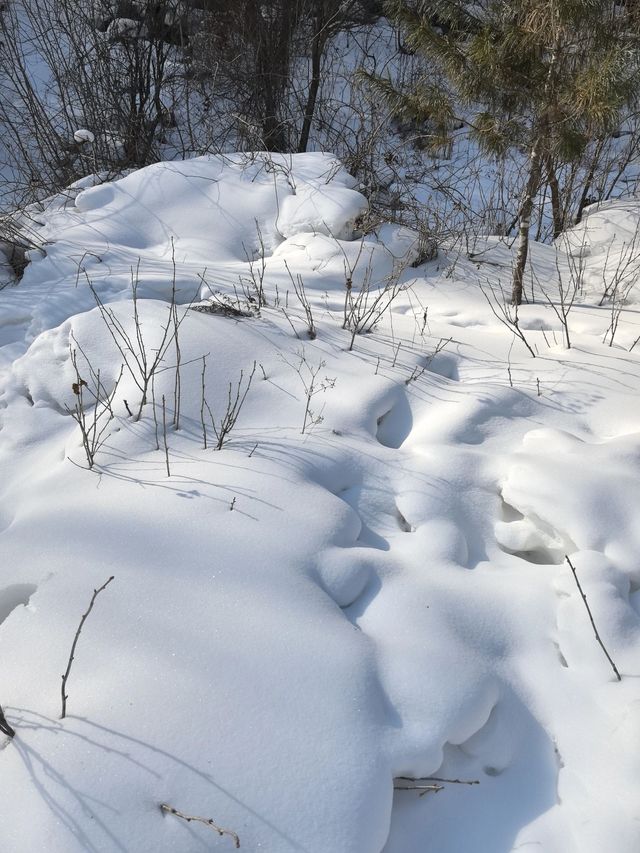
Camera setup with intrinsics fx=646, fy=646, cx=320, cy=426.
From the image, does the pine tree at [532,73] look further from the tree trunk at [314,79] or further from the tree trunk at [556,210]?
the tree trunk at [314,79]

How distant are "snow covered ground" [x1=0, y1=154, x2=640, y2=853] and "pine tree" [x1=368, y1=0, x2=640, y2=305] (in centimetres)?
118

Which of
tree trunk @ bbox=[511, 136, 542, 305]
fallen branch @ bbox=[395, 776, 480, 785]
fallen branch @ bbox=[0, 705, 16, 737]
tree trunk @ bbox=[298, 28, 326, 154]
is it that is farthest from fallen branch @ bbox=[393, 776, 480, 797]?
tree trunk @ bbox=[298, 28, 326, 154]

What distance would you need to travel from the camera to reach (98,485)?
7.37 feet

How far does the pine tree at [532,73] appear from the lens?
134 inches

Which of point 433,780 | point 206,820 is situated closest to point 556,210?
point 433,780

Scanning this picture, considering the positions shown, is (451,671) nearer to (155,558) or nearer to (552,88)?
(155,558)

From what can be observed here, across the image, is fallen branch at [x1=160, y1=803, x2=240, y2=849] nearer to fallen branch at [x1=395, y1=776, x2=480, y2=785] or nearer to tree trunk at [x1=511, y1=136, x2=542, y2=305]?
fallen branch at [x1=395, y1=776, x2=480, y2=785]

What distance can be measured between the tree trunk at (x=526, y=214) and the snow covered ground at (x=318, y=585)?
0.70 meters

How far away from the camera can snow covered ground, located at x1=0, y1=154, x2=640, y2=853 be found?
1.42m

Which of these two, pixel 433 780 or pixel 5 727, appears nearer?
pixel 5 727

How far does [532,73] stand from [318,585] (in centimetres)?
326

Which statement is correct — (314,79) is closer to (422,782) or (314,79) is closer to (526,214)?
(526,214)

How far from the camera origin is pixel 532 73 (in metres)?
3.66

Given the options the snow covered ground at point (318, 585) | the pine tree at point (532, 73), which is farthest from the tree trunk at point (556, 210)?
the snow covered ground at point (318, 585)
